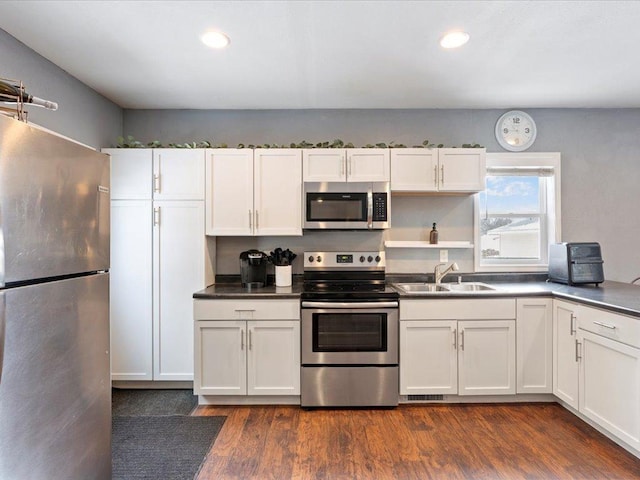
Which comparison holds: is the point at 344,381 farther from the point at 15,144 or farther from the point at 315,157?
the point at 15,144

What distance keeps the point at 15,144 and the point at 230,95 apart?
2078 millimetres

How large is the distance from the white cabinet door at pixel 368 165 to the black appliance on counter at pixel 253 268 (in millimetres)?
1007

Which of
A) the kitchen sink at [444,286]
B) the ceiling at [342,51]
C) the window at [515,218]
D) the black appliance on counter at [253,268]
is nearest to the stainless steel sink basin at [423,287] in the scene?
the kitchen sink at [444,286]

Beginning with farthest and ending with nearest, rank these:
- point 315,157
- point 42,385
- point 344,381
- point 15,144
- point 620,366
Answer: point 315,157
point 344,381
point 620,366
point 42,385
point 15,144

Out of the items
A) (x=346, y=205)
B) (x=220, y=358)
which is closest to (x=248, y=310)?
(x=220, y=358)

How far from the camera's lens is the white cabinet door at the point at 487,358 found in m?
2.55

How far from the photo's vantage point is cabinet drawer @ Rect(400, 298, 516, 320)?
2551 mm

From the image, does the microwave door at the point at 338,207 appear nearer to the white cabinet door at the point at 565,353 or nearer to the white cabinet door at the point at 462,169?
the white cabinet door at the point at 462,169

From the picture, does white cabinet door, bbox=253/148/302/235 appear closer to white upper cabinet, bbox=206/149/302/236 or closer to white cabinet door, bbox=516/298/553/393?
white upper cabinet, bbox=206/149/302/236

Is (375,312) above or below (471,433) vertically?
above

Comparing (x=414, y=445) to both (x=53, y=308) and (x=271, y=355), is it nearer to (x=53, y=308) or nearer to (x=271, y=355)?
(x=271, y=355)

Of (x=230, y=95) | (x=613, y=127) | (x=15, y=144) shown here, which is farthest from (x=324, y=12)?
(x=613, y=127)

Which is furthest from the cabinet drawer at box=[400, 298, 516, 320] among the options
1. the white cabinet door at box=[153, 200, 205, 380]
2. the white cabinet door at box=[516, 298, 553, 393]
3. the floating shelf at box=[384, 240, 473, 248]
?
the white cabinet door at box=[153, 200, 205, 380]

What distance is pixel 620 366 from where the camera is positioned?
1.96 meters
